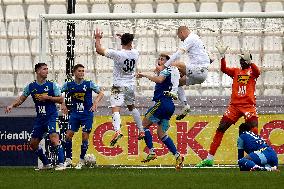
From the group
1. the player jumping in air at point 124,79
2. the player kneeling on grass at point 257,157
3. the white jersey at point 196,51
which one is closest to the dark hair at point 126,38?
the player jumping in air at point 124,79

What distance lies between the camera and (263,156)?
12273 mm

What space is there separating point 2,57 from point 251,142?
7.54 m

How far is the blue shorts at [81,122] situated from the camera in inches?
582

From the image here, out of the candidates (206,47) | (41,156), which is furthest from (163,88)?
(206,47)

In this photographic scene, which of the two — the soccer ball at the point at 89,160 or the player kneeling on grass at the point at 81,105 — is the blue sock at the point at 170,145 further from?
the soccer ball at the point at 89,160

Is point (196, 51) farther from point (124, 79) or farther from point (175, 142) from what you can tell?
point (175, 142)

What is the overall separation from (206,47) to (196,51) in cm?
338

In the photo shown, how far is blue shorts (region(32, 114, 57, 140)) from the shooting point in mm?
13977

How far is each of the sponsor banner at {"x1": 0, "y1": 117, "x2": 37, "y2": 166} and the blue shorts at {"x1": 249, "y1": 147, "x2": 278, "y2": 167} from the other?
502 cm

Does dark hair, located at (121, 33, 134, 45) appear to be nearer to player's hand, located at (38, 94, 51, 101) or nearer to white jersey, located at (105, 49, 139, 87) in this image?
white jersey, located at (105, 49, 139, 87)

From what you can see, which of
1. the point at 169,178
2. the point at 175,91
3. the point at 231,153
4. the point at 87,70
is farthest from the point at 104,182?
the point at 87,70

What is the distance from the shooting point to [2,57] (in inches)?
735

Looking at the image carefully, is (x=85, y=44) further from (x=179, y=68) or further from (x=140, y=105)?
(x=179, y=68)

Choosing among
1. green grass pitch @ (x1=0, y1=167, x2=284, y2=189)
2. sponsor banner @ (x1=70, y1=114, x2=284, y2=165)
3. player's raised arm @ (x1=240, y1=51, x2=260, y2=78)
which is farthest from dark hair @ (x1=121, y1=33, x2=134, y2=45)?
green grass pitch @ (x1=0, y1=167, x2=284, y2=189)
